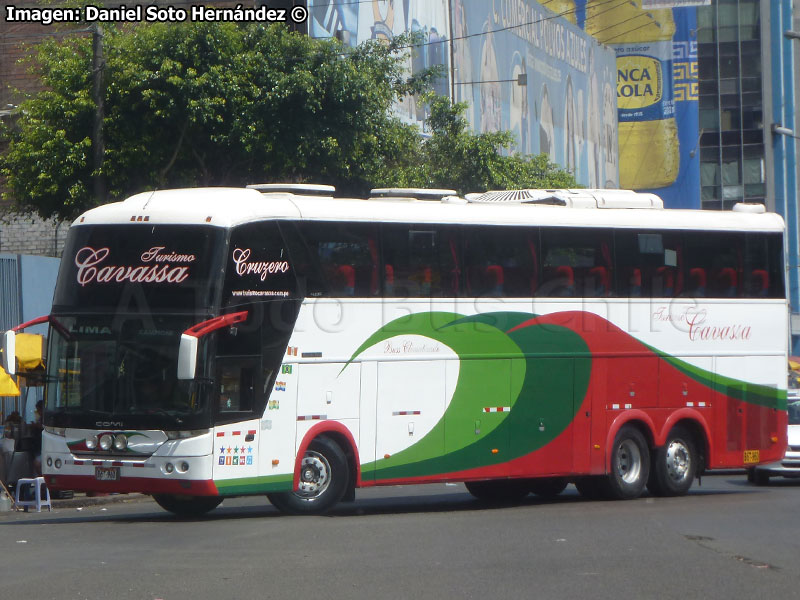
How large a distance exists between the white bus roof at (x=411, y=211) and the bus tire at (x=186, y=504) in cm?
350

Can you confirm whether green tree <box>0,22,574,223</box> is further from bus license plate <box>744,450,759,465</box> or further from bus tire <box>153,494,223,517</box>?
bus license plate <box>744,450,759,465</box>

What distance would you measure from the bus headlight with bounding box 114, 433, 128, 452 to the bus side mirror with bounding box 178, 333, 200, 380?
1494 mm

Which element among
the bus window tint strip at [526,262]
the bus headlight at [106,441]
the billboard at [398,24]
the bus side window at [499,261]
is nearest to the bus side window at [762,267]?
Result: the bus window tint strip at [526,262]

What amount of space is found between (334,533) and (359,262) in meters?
3.57

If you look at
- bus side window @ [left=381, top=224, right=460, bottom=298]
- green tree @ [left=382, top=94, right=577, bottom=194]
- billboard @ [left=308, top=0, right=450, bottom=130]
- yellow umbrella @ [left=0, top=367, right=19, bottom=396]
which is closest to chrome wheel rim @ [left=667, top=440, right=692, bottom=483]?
bus side window @ [left=381, top=224, right=460, bottom=298]

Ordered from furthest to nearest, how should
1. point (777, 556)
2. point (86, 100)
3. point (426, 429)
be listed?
1. point (86, 100)
2. point (426, 429)
3. point (777, 556)

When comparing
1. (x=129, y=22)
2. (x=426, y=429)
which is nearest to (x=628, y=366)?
(x=426, y=429)

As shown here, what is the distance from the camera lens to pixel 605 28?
2530 inches

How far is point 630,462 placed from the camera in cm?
1756

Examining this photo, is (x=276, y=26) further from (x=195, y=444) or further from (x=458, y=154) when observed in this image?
(x=195, y=444)

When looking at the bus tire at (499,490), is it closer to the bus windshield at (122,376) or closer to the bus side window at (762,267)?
the bus side window at (762,267)

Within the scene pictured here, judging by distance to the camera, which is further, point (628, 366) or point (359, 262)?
point (628, 366)

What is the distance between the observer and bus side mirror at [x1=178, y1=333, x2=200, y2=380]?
40.7ft

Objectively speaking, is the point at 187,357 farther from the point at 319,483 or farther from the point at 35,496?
the point at 35,496
